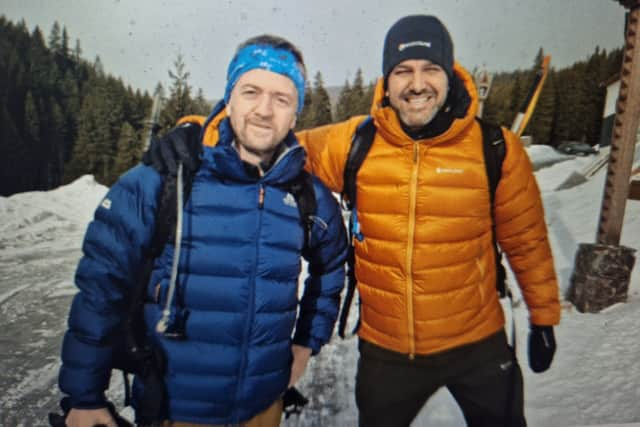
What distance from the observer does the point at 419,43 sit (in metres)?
1.87

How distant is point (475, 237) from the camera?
6.07 feet

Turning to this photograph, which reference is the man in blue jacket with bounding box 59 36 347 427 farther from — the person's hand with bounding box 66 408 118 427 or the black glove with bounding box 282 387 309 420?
the black glove with bounding box 282 387 309 420

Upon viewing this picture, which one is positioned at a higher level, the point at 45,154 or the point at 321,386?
the point at 45,154

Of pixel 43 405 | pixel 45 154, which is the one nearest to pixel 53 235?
pixel 43 405

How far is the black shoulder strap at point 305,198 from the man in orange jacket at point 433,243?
393mm

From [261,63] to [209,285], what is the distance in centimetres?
102

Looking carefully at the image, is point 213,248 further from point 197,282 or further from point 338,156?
point 338,156

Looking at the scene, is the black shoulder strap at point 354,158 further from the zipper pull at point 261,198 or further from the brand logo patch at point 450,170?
the zipper pull at point 261,198

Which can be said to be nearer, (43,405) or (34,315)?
(43,405)

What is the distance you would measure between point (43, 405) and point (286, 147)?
4014 mm

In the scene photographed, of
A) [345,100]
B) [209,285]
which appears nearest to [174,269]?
[209,285]

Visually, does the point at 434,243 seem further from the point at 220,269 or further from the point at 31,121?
the point at 31,121

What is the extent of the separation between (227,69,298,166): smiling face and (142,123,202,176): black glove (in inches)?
8.1

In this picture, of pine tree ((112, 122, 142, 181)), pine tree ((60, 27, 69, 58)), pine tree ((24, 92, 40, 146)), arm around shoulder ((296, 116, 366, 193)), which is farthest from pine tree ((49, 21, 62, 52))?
arm around shoulder ((296, 116, 366, 193))
